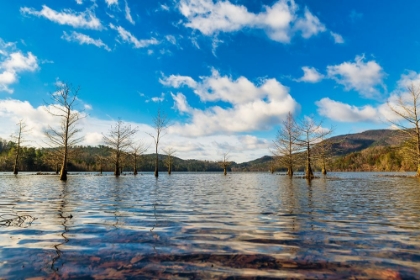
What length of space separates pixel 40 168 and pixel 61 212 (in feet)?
460

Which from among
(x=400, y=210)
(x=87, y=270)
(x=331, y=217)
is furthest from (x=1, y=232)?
(x=400, y=210)

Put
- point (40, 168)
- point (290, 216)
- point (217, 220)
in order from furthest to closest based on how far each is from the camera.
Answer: point (40, 168)
point (290, 216)
point (217, 220)

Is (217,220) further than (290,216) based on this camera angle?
No

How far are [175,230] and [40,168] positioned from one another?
144 metres

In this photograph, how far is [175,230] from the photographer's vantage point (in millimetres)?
6199

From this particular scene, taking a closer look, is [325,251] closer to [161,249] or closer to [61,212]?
[161,249]

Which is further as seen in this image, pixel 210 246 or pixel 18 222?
pixel 18 222

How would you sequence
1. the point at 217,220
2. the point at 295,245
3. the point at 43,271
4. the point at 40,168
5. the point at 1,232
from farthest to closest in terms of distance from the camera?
the point at 40,168, the point at 217,220, the point at 1,232, the point at 295,245, the point at 43,271

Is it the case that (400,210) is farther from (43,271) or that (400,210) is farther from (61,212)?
(61,212)

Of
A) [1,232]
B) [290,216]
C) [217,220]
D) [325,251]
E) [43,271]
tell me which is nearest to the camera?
[43,271]

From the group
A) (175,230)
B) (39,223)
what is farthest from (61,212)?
(175,230)

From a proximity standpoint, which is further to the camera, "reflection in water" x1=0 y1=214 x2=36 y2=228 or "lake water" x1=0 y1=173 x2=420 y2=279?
"reflection in water" x1=0 y1=214 x2=36 y2=228

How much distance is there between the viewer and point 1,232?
19.3 feet

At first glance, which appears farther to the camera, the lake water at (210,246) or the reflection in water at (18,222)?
the reflection in water at (18,222)
